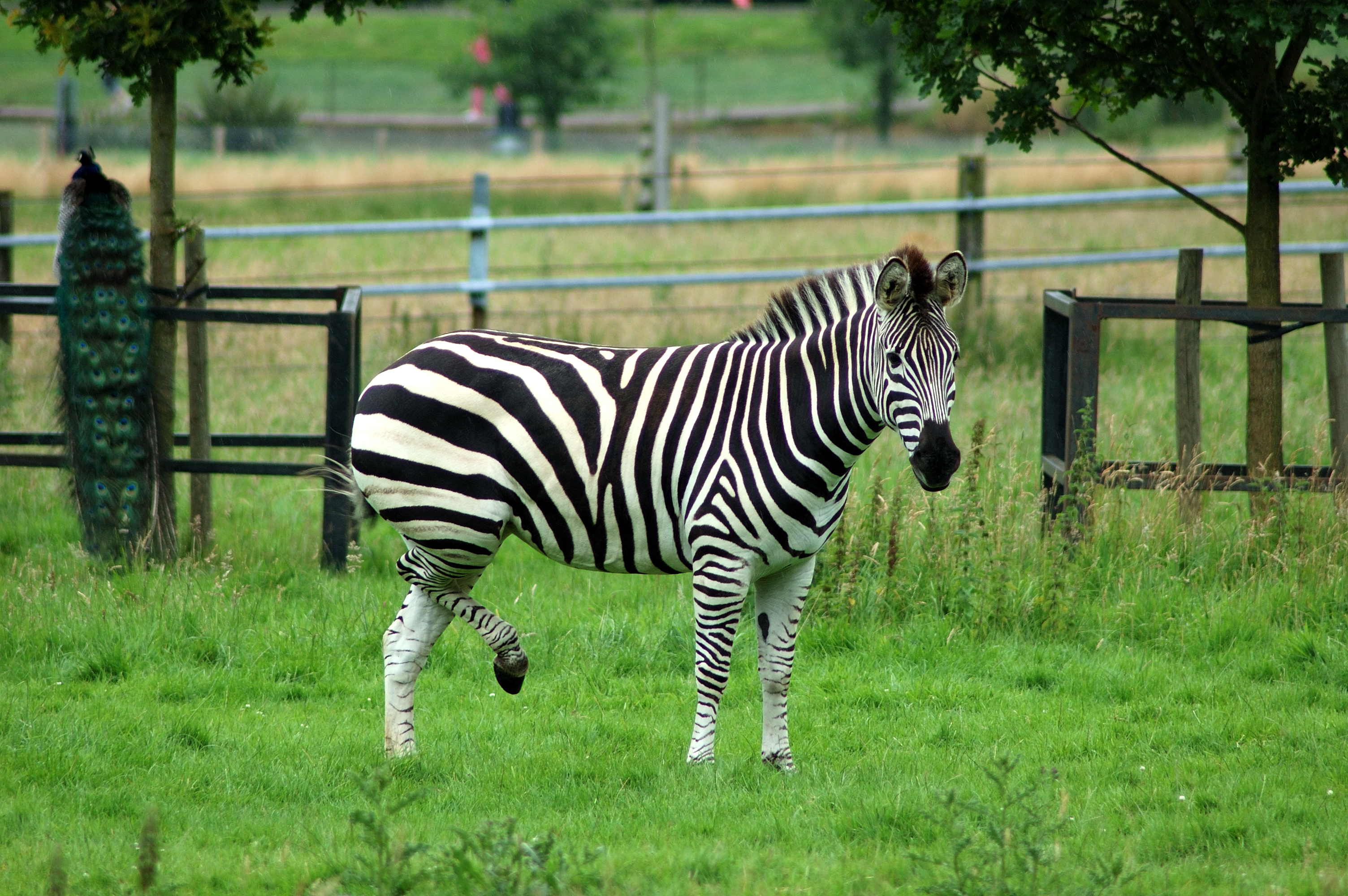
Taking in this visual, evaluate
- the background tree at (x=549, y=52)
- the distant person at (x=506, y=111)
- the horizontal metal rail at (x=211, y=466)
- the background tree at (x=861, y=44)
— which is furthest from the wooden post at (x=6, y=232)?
the background tree at (x=861, y=44)

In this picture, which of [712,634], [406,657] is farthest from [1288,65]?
[406,657]

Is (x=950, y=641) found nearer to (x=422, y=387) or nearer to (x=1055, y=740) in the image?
(x=1055, y=740)

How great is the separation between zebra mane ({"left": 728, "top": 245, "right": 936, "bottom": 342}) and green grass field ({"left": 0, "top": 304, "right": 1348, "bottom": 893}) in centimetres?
187

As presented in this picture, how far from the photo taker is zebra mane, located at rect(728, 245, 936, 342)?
498 centimetres

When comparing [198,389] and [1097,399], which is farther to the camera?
[198,389]

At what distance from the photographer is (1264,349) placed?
279 inches

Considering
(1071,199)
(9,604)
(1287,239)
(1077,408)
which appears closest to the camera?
(9,604)

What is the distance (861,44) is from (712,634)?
124 ft

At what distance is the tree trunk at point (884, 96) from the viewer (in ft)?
132

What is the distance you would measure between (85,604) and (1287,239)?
578 inches

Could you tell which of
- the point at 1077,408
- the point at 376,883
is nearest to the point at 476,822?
the point at 376,883

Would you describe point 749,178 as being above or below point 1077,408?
above

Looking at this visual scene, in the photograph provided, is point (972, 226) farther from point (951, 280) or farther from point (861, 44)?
point (861, 44)

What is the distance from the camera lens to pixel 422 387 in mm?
4934
